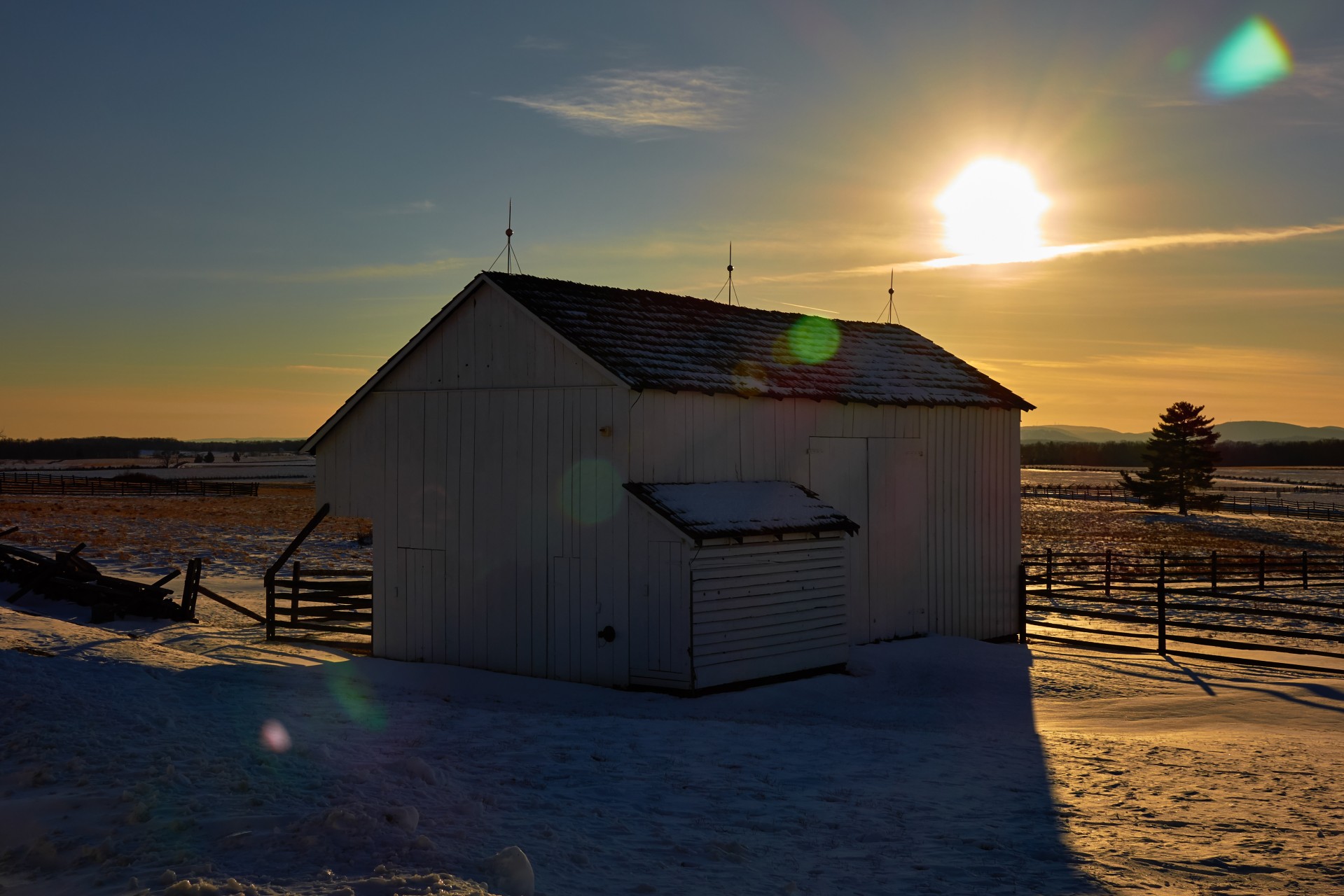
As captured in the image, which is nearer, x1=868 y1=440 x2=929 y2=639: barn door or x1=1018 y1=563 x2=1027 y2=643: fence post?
x1=868 y1=440 x2=929 y2=639: barn door

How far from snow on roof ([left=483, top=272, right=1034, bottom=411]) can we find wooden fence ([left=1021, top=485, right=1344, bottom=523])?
177ft

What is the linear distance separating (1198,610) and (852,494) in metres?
11.3

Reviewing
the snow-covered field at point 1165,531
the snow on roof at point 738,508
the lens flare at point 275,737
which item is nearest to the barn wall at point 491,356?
the snow on roof at point 738,508

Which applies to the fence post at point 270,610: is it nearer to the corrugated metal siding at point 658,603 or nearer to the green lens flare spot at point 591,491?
the green lens flare spot at point 591,491

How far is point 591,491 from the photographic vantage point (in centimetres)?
1540

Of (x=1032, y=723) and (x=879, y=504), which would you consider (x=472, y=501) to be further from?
(x=1032, y=723)

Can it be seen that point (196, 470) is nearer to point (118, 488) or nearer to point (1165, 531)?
point (118, 488)

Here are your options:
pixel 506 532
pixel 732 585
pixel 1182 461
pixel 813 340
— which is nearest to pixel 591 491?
pixel 506 532

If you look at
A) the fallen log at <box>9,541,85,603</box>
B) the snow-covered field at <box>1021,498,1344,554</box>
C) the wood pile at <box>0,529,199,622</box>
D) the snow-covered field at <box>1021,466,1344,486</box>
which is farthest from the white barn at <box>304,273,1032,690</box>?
the snow-covered field at <box>1021,466,1344,486</box>

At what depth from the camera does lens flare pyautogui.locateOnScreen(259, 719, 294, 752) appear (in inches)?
341

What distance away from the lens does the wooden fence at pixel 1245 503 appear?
6619cm

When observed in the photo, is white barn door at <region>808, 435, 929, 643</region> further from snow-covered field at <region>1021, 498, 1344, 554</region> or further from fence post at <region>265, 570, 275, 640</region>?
snow-covered field at <region>1021, 498, 1344, 554</region>

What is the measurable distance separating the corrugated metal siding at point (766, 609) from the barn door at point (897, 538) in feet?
8.23

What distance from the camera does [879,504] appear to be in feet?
63.4
